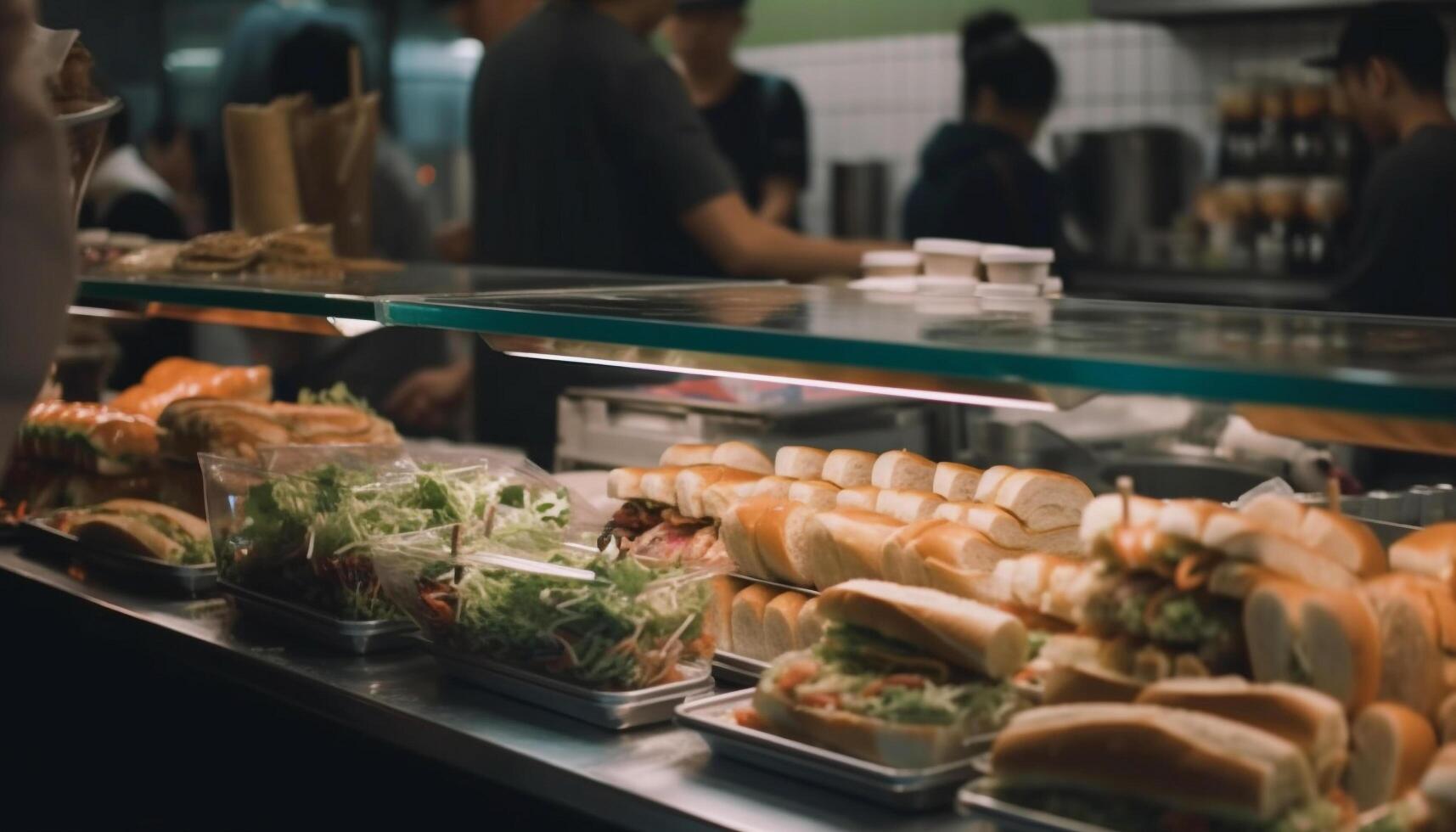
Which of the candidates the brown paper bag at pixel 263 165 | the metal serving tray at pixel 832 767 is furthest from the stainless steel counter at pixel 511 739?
the brown paper bag at pixel 263 165

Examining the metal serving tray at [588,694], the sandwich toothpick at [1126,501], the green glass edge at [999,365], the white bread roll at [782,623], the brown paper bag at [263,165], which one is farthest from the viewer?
the brown paper bag at [263,165]

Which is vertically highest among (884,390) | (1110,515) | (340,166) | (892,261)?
(340,166)

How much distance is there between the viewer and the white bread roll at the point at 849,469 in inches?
98.7

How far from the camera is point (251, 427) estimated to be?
10.2 ft

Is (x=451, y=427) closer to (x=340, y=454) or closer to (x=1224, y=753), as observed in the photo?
(x=340, y=454)

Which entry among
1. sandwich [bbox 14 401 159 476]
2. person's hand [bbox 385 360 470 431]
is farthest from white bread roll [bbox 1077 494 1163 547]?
person's hand [bbox 385 360 470 431]

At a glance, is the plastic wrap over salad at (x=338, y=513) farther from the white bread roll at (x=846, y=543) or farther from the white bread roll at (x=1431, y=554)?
the white bread roll at (x=1431, y=554)

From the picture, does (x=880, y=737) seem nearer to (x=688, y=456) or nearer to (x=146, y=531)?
(x=688, y=456)

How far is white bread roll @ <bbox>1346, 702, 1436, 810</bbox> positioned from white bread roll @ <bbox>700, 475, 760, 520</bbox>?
1022 mm

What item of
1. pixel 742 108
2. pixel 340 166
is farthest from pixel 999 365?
pixel 742 108

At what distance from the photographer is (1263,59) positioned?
272 inches

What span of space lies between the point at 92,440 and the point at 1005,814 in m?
2.35

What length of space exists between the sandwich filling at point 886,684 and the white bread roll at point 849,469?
1.84 ft

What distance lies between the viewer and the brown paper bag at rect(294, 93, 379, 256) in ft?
Result: 12.4
